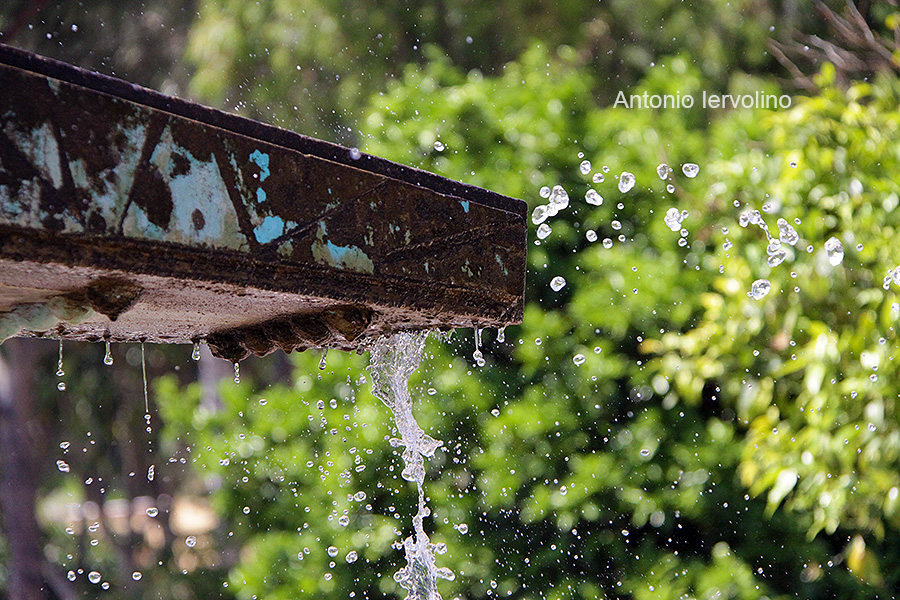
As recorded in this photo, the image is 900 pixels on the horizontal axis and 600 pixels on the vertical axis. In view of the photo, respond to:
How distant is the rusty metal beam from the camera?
2.97 feet

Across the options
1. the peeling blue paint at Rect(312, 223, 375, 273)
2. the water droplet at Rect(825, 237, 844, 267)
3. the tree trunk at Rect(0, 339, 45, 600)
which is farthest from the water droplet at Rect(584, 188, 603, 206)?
the tree trunk at Rect(0, 339, 45, 600)

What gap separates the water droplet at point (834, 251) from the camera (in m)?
2.71

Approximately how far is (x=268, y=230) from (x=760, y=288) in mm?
2123

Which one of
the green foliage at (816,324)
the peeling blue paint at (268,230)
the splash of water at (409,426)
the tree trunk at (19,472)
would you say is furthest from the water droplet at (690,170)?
the tree trunk at (19,472)

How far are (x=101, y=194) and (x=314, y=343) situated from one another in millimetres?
535

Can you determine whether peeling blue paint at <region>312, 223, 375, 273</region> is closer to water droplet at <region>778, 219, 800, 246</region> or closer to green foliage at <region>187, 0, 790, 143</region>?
water droplet at <region>778, 219, 800, 246</region>

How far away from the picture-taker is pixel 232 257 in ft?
3.43

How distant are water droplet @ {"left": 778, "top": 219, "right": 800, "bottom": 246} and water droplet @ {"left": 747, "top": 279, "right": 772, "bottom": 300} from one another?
0.14 m

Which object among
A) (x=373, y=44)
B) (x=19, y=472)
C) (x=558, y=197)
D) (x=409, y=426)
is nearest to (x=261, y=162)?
(x=409, y=426)

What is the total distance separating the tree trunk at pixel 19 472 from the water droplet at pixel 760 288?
773 centimetres

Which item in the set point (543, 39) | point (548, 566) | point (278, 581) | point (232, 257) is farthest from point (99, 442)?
point (232, 257)

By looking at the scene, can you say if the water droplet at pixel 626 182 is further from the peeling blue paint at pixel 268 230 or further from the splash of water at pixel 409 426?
the peeling blue paint at pixel 268 230

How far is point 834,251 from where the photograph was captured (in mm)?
2732

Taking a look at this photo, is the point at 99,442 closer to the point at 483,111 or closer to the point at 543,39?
the point at 543,39
